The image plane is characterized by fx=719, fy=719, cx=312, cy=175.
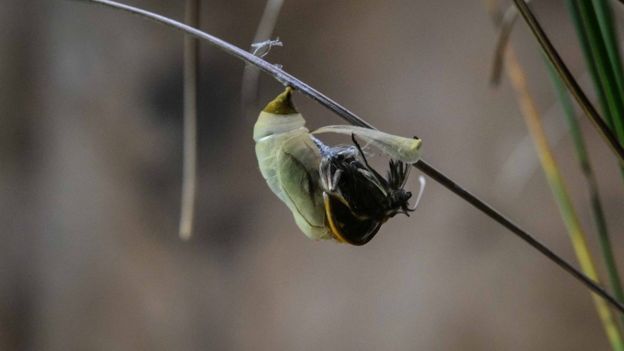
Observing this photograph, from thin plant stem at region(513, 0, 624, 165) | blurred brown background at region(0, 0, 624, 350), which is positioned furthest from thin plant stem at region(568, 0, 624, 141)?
blurred brown background at region(0, 0, 624, 350)

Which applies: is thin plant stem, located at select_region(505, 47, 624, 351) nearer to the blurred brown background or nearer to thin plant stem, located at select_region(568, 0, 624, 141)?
thin plant stem, located at select_region(568, 0, 624, 141)

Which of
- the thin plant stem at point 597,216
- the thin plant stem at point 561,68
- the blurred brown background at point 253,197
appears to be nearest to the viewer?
the thin plant stem at point 561,68

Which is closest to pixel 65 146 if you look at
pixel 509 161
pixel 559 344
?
pixel 509 161

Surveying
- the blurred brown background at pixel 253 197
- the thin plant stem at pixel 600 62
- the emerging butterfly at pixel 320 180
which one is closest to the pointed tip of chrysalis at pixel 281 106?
the emerging butterfly at pixel 320 180

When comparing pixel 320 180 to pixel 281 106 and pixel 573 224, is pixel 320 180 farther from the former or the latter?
pixel 573 224

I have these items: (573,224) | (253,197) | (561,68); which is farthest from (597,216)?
(253,197)

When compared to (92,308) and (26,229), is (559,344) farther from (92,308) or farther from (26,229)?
(26,229)

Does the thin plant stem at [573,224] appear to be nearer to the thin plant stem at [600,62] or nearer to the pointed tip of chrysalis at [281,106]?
the thin plant stem at [600,62]
